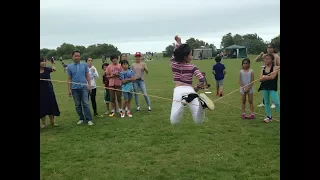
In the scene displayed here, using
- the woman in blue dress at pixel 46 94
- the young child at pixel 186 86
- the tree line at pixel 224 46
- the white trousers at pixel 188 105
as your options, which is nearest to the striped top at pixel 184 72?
the young child at pixel 186 86

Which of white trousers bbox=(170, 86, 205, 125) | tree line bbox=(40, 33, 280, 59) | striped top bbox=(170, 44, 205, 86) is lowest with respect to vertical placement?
white trousers bbox=(170, 86, 205, 125)

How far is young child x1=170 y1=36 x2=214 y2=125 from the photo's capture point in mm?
5160

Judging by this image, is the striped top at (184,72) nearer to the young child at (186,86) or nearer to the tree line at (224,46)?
the young child at (186,86)

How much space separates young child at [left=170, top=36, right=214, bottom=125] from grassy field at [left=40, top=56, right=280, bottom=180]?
1.08m

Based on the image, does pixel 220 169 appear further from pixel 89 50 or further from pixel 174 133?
pixel 89 50

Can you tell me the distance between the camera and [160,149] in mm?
7023

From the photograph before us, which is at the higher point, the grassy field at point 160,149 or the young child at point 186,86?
the young child at point 186,86

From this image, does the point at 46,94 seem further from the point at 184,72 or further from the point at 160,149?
the point at 184,72

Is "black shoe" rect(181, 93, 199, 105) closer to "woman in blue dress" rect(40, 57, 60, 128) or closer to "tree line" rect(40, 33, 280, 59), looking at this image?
"woman in blue dress" rect(40, 57, 60, 128)

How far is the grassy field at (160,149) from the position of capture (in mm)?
5801

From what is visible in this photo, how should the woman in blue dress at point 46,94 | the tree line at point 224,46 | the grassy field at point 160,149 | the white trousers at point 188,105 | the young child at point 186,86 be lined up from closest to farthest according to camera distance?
the young child at point 186,86 < the white trousers at point 188,105 < the grassy field at point 160,149 < the woman in blue dress at point 46,94 < the tree line at point 224,46

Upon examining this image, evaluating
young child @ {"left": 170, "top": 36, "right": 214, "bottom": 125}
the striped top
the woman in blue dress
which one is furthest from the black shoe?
the woman in blue dress
